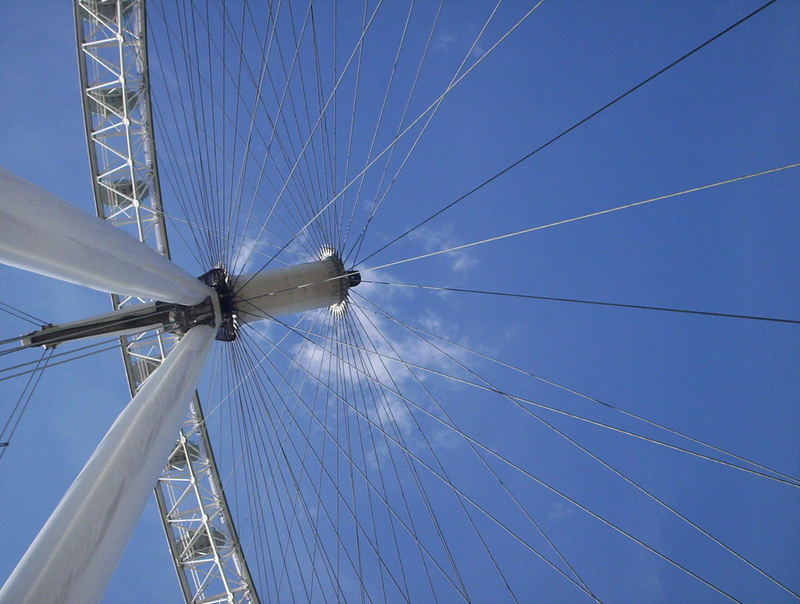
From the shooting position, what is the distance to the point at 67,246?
207 inches

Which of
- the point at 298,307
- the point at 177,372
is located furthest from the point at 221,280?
the point at 177,372

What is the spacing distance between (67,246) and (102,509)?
8.17ft

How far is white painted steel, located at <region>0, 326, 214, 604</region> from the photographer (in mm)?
4145

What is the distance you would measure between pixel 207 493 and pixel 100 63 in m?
12.1

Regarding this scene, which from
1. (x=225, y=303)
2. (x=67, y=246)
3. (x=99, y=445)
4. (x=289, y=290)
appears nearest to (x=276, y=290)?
(x=289, y=290)

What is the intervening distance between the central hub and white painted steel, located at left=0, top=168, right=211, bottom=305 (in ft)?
12.2

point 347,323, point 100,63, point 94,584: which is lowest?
point 94,584

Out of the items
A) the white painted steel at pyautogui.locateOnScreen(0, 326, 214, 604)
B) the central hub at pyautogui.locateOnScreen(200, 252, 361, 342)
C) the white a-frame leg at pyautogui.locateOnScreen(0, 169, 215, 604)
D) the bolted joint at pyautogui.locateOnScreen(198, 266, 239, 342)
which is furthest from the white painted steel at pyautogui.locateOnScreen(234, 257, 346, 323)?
the white painted steel at pyautogui.locateOnScreen(0, 326, 214, 604)

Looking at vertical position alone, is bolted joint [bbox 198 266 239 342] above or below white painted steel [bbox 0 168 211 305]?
above

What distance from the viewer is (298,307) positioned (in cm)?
1189

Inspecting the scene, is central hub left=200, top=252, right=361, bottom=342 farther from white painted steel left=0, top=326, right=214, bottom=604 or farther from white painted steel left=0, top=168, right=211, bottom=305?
white painted steel left=0, top=326, right=214, bottom=604

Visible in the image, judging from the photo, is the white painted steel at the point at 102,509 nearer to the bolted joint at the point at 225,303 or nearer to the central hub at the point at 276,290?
the bolted joint at the point at 225,303

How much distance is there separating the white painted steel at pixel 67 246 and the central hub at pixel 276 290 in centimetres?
371

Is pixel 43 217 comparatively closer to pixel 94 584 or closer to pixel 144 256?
pixel 144 256
